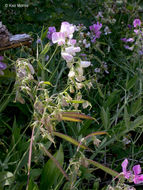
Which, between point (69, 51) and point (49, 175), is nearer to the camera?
point (69, 51)

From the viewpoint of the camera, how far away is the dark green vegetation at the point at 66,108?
2.96 ft

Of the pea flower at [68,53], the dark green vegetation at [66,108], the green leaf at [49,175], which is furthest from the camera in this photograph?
the green leaf at [49,175]

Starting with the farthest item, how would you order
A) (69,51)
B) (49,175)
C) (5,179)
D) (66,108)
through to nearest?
1. (66,108)
2. (49,175)
3. (5,179)
4. (69,51)

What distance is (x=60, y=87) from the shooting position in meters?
1.68

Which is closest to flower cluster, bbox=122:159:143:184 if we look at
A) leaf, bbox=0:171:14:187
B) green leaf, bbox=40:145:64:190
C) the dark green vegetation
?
the dark green vegetation

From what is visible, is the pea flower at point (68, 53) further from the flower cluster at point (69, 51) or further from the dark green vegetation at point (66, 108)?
the dark green vegetation at point (66, 108)

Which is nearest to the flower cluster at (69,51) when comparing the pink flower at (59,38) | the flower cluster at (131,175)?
the pink flower at (59,38)

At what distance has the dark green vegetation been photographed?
903mm

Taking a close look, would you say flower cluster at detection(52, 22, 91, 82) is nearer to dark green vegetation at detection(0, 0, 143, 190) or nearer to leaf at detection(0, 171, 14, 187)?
dark green vegetation at detection(0, 0, 143, 190)

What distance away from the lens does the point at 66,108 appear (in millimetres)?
1506

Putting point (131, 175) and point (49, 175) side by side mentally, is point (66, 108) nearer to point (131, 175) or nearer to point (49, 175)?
point (49, 175)

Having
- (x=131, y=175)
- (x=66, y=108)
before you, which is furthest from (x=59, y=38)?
(x=66, y=108)

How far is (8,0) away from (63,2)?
420 millimetres

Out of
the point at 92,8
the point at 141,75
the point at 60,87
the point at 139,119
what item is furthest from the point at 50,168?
the point at 92,8
